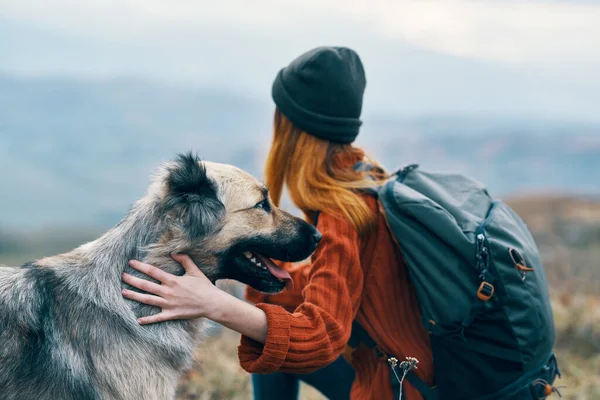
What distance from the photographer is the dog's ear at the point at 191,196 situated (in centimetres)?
259

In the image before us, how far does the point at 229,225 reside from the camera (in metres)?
2.74

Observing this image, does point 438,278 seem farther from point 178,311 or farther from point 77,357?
point 77,357

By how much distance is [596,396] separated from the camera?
4555 millimetres

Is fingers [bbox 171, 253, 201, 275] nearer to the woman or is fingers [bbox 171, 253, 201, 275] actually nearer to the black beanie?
the woman

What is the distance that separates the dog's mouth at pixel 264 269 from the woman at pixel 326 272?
15 centimetres

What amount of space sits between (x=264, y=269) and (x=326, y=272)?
1.03 ft

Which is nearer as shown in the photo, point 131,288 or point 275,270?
point 131,288

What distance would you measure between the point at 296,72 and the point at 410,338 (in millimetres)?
1310

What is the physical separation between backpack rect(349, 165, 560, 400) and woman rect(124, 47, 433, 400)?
0.33 ft

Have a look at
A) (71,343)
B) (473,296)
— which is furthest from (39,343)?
(473,296)

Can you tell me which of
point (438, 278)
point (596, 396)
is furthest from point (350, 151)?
point (596, 396)

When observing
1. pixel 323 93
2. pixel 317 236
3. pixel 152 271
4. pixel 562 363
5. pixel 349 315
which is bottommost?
pixel 562 363

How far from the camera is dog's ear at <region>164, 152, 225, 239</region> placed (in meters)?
2.59

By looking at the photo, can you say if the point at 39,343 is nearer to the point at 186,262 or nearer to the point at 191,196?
the point at 186,262
